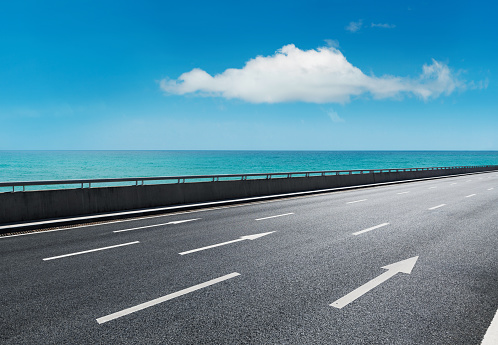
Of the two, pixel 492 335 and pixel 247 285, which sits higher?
pixel 247 285

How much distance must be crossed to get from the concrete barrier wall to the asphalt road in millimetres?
1591

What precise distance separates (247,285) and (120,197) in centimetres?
835

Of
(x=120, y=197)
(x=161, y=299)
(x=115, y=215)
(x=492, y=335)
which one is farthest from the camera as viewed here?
(x=120, y=197)

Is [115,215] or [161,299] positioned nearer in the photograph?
[161,299]

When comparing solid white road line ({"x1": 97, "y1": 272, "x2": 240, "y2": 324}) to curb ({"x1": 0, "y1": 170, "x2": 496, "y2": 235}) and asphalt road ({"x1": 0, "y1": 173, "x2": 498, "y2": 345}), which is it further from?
curb ({"x1": 0, "y1": 170, "x2": 496, "y2": 235})

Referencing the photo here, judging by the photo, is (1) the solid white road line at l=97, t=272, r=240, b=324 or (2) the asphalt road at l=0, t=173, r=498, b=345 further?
(1) the solid white road line at l=97, t=272, r=240, b=324

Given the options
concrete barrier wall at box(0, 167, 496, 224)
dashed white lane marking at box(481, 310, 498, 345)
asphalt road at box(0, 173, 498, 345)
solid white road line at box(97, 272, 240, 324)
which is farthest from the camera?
concrete barrier wall at box(0, 167, 496, 224)

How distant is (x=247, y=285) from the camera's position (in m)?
5.49

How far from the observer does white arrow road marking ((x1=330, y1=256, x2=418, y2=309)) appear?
16.1 feet

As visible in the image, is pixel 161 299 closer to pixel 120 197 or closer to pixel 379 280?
pixel 379 280

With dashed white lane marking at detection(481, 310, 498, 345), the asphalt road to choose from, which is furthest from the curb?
dashed white lane marking at detection(481, 310, 498, 345)

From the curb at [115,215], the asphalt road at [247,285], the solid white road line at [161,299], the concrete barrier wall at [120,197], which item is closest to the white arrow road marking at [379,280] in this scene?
the asphalt road at [247,285]

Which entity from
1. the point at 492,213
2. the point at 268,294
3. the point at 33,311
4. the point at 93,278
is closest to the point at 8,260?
the point at 93,278

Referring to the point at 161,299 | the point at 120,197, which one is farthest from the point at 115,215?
the point at 161,299
